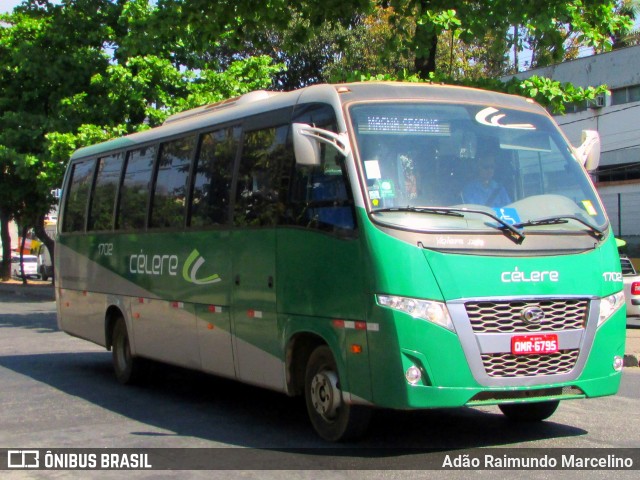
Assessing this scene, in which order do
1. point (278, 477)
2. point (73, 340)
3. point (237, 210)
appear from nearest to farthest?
point (278, 477) < point (237, 210) < point (73, 340)

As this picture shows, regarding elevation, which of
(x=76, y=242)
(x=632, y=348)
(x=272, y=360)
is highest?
(x=76, y=242)

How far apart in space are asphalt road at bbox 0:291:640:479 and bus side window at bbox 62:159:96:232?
7.29 feet

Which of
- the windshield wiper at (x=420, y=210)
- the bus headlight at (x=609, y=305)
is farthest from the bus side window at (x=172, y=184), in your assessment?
the bus headlight at (x=609, y=305)

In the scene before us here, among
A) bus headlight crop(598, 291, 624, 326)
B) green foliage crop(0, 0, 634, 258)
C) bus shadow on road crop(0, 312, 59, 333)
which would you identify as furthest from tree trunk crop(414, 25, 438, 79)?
bus shadow on road crop(0, 312, 59, 333)

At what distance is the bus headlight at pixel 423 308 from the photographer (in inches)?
273

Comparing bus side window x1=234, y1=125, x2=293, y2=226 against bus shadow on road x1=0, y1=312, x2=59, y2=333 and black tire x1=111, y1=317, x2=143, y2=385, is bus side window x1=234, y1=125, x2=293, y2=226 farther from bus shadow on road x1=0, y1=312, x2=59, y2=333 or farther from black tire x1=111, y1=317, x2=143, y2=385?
bus shadow on road x1=0, y1=312, x2=59, y2=333

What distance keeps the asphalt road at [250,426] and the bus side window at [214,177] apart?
2015 millimetres

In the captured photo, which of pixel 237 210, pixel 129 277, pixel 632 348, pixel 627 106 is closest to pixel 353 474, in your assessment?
pixel 237 210

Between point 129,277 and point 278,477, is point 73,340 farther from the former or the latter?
point 278,477

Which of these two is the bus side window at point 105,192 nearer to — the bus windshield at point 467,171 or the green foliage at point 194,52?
the green foliage at point 194,52

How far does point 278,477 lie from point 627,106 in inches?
1173

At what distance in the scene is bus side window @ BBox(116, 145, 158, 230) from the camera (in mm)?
11367

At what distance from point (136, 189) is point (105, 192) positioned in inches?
43.3

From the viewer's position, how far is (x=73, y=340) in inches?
699
